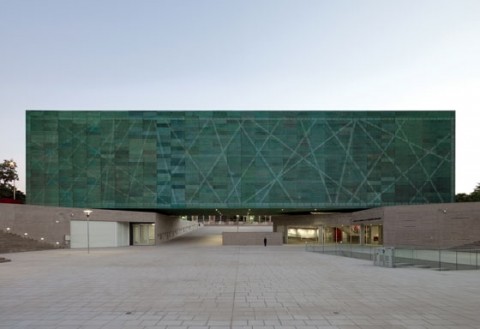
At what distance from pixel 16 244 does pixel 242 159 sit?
31.2 meters

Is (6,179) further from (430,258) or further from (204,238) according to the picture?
(430,258)

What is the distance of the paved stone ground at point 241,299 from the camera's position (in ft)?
37.6

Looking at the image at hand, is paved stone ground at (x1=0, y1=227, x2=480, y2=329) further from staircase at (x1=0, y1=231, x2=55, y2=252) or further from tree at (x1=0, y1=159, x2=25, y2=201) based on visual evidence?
tree at (x1=0, y1=159, x2=25, y2=201)

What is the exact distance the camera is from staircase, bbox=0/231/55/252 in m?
39.1

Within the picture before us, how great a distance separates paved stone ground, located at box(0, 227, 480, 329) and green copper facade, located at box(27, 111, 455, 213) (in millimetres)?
38222

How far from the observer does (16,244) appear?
4050 centimetres

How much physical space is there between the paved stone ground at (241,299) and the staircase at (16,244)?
1883 centimetres

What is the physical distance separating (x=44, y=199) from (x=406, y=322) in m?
58.9

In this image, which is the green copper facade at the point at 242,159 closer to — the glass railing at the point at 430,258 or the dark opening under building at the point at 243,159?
the dark opening under building at the point at 243,159

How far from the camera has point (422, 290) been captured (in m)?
16.3

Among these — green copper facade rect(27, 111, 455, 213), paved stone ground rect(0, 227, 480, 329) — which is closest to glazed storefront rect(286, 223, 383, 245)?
green copper facade rect(27, 111, 455, 213)

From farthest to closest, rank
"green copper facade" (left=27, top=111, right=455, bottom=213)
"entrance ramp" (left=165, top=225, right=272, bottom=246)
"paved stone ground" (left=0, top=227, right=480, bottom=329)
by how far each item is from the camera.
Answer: "entrance ramp" (left=165, top=225, right=272, bottom=246)
"green copper facade" (left=27, top=111, right=455, bottom=213)
"paved stone ground" (left=0, top=227, right=480, bottom=329)

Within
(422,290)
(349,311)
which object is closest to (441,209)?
(422,290)

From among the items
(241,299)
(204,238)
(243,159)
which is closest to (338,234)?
(243,159)
